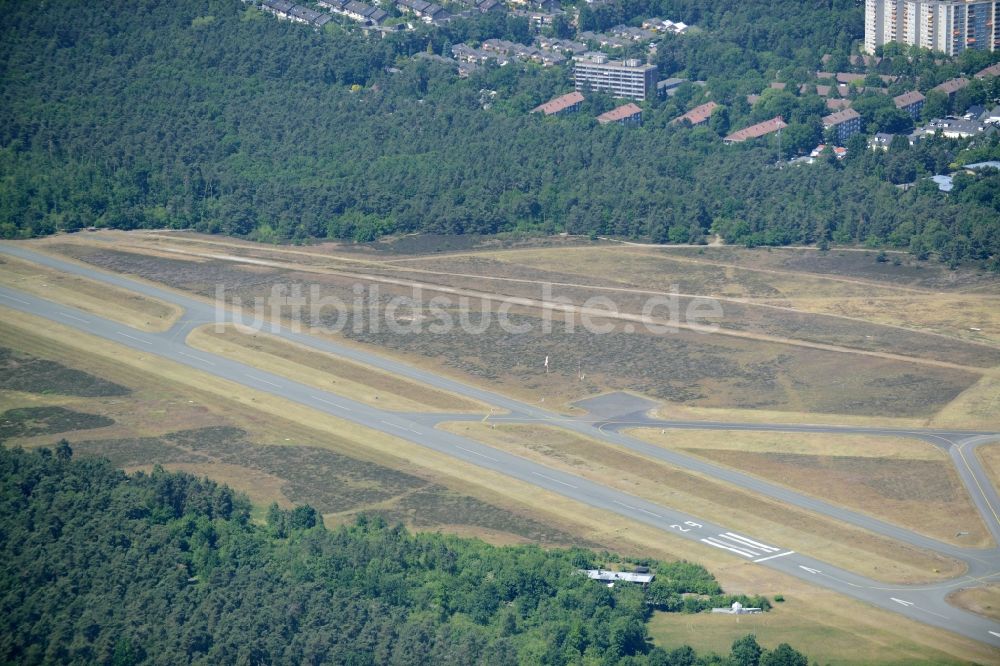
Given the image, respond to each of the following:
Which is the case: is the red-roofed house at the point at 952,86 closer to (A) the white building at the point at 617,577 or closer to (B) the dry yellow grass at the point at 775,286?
(B) the dry yellow grass at the point at 775,286

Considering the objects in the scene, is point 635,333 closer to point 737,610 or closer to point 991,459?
point 991,459

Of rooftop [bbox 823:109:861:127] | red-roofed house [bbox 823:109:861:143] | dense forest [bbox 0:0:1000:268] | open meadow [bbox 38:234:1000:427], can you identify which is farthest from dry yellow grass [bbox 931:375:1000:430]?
rooftop [bbox 823:109:861:127]

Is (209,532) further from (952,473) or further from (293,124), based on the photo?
(293,124)

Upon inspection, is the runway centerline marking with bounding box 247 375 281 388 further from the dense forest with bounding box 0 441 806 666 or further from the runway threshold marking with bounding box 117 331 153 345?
the dense forest with bounding box 0 441 806 666

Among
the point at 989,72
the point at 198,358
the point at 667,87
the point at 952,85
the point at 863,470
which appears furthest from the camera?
the point at 667,87

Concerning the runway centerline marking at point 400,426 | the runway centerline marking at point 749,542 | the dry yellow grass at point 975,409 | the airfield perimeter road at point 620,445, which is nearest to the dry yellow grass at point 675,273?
the dry yellow grass at point 975,409

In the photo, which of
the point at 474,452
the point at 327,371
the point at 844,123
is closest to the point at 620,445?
the point at 474,452

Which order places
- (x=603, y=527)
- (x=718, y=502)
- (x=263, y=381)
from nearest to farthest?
(x=603, y=527) < (x=718, y=502) < (x=263, y=381)
